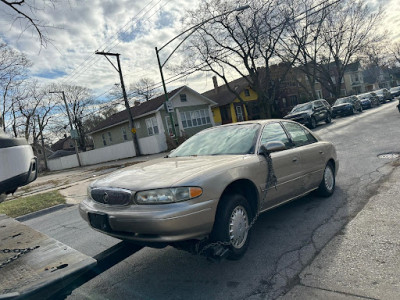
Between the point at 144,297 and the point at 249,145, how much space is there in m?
2.15

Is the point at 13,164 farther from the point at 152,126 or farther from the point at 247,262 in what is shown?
the point at 152,126

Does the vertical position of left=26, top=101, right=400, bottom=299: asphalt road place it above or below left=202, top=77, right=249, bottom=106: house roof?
below

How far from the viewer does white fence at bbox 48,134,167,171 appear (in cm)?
2564

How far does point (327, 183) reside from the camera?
5.32 m

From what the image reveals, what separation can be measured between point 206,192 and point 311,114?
61.5 ft

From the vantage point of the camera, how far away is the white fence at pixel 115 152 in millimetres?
25641

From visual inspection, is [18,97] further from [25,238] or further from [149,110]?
[25,238]

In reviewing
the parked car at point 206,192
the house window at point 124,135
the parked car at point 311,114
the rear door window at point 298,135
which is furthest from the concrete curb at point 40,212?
the house window at point 124,135

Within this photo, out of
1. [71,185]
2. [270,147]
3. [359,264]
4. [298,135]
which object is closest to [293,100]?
[71,185]

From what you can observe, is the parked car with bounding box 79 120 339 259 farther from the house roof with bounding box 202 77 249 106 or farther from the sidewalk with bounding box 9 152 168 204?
the house roof with bounding box 202 77 249 106

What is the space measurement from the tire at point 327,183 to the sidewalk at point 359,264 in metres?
0.96

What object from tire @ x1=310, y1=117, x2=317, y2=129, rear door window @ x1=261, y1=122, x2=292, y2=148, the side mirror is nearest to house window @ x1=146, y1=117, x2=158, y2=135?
tire @ x1=310, y1=117, x2=317, y2=129

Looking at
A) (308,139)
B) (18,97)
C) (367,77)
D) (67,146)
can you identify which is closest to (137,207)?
(308,139)

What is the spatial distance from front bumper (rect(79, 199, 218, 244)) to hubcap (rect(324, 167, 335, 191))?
3.01 meters
